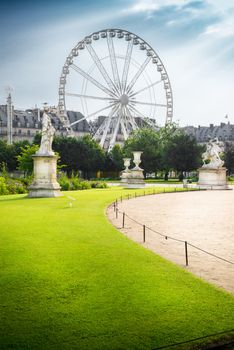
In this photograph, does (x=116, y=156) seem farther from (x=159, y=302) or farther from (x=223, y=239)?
(x=159, y=302)

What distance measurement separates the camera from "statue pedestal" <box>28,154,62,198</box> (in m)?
29.2

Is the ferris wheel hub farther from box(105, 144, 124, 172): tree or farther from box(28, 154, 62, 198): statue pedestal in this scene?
box(28, 154, 62, 198): statue pedestal

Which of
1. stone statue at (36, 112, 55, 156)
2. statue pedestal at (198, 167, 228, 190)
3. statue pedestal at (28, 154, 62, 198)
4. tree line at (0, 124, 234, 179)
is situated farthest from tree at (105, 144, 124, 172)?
statue pedestal at (28, 154, 62, 198)

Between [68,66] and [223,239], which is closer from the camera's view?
[223,239]

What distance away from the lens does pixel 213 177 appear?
46625 mm

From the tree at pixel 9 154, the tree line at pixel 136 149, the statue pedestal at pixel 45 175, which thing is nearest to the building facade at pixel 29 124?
the tree line at pixel 136 149

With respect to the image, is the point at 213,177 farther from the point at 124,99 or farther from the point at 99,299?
the point at 99,299

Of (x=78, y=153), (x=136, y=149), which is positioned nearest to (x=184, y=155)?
(x=136, y=149)

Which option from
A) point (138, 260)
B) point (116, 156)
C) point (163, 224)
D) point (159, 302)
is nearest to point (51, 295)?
point (159, 302)

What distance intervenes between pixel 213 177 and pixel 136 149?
112 feet

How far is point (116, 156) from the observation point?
85875 millimetres

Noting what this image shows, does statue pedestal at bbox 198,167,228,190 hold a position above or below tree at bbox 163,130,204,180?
below

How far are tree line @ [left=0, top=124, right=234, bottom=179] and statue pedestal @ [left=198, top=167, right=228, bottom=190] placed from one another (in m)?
23.8

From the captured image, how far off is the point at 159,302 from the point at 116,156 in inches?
3120
